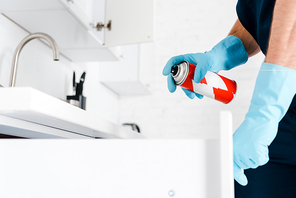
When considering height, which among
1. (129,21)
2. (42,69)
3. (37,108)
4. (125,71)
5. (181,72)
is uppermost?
(129,21)

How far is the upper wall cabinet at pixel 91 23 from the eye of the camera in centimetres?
116

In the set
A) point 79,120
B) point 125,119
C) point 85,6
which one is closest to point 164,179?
point 79,120

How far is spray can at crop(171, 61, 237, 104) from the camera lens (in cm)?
82

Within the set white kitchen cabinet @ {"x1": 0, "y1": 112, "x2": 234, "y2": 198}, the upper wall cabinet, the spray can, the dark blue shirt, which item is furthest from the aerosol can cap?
the upper wall cabinet

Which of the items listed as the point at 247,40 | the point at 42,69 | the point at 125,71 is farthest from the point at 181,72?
the point at 125,71

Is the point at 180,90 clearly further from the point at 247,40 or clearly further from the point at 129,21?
the point at 247,40

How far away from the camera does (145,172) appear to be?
46 centimetres

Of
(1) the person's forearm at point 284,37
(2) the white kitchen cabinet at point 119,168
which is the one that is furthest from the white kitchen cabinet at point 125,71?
(2) the white kitchen cabinet at point 119,168

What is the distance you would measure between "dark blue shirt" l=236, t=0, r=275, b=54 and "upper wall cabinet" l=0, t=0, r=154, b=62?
52 cm

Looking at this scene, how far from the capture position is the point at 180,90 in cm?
243

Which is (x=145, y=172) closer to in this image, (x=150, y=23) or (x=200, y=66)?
(x=200, y=66)

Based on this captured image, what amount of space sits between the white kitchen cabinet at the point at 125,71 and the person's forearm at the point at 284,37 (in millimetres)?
1465

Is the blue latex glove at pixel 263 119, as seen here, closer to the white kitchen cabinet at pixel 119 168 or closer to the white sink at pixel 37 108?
the white kitchen cabinet at pixel 119 168

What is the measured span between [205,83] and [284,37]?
0.23 metres
